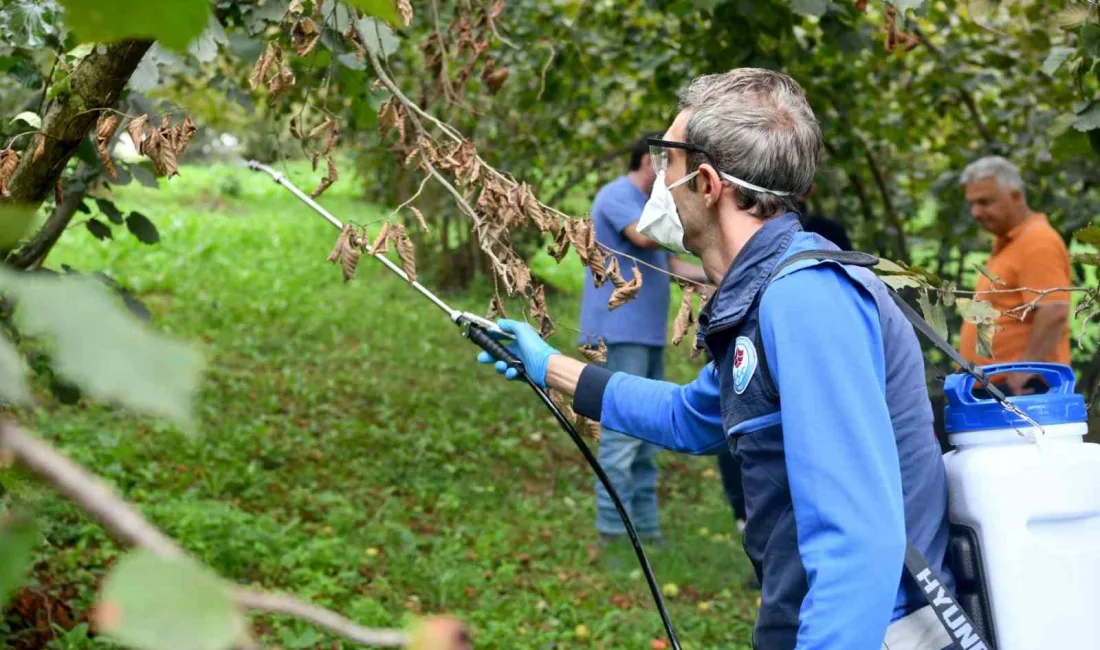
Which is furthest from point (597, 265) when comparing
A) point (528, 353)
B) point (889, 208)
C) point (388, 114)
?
point (889, 208)

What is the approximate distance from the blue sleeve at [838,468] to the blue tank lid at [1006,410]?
195 millimetres

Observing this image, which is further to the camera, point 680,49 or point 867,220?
point 867,220

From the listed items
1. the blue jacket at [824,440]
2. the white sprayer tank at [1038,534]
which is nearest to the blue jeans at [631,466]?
the blue jacket at [824,440]

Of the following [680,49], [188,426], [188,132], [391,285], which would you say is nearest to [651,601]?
[680,49]

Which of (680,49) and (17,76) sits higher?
(680,49)

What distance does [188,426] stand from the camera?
1.60 ft

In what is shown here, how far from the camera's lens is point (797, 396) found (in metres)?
1.63

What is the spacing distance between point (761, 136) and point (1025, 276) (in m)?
3.31

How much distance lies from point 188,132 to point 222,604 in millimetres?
2236

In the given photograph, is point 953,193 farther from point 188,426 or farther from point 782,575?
point 188,426

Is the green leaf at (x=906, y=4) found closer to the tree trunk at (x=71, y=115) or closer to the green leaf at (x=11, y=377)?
the tree trunk at (x=71, y=115)

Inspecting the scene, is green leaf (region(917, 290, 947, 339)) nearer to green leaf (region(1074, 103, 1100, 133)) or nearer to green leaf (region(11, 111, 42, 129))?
green leaf (region(1074, 103, 1100, 133))

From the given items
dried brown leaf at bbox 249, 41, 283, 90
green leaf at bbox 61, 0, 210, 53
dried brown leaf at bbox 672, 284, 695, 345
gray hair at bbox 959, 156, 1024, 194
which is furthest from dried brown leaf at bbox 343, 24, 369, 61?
gray hair at bbox 959, 156, 1024, 194

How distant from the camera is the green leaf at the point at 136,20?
523mm
